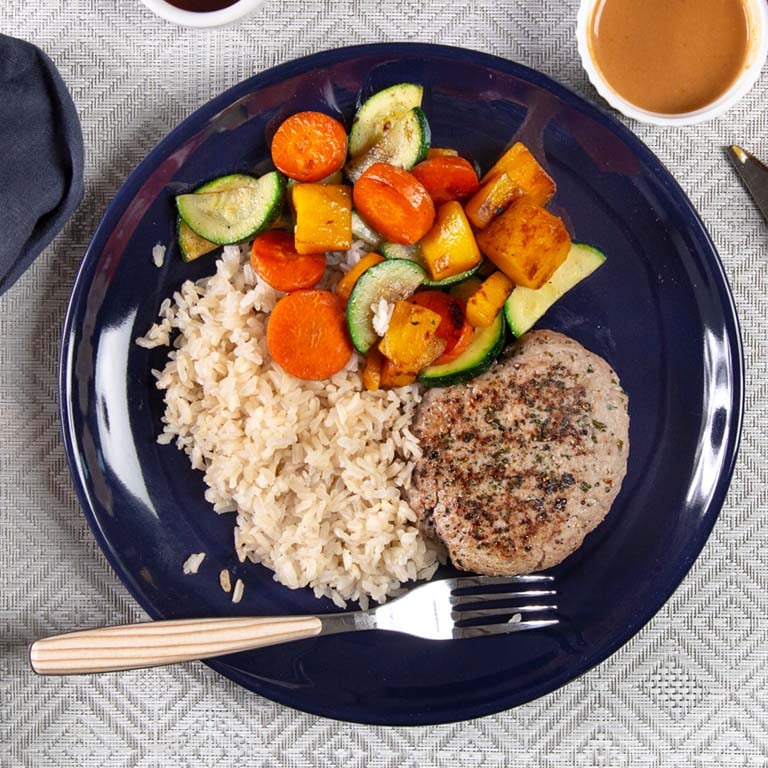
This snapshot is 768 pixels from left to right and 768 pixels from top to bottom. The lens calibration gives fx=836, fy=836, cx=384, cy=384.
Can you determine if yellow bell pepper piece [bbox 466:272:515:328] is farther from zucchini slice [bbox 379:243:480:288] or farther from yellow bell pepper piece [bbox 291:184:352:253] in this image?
yellow bell pepper piece [bbox 291:184:352:253]

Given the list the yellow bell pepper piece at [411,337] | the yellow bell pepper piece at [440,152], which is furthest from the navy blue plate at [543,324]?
the yellow bell pepper piece at [411,337]

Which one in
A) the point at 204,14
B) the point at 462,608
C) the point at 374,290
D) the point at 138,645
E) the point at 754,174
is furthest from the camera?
the point at 754,174

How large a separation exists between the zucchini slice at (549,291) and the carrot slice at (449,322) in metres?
0.16

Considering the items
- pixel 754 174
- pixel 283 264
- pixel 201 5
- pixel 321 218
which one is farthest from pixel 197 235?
pixel 754 174

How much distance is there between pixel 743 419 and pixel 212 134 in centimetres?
200

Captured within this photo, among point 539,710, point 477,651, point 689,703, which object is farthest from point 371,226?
point 689,703

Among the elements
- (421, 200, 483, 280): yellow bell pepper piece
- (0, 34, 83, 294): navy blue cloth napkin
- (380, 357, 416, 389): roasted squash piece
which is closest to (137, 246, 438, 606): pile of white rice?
(380, 357, 416, 389): roasted squash piece

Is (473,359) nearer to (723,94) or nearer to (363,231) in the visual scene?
(363,231)

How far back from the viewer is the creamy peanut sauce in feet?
8.68

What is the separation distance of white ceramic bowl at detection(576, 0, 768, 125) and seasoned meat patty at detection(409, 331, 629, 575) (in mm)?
810

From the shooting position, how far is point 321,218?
8.19 feet

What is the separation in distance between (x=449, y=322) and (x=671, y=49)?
44.6 inches

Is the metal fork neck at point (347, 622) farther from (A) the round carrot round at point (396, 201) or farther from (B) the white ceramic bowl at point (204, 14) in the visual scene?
(B) the white ceramic bowl at point (204, 14)

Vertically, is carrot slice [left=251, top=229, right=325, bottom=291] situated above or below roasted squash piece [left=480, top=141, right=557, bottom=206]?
below
